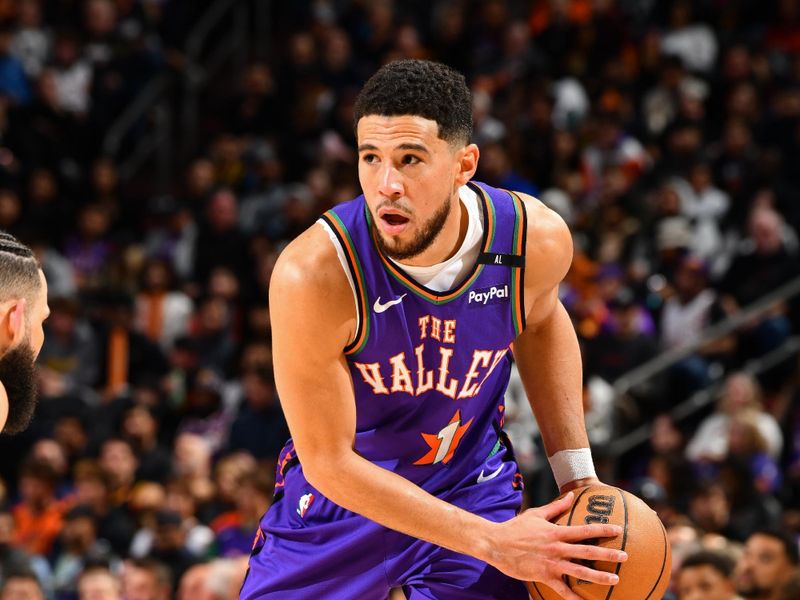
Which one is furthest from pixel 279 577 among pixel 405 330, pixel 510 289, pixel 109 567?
pixel 109 567

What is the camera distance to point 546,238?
168 inches

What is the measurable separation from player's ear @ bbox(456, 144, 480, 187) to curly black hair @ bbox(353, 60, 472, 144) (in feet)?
0.10

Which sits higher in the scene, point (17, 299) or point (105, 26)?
point (105, 26)

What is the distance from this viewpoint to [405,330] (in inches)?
160

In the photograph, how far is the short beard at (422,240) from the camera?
155 inches

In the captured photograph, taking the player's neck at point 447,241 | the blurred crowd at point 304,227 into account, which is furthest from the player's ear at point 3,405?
the blurred crowd at point 304,227

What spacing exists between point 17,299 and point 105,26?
9767 millimetres

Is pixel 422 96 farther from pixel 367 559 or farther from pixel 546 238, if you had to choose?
pixel 367 559

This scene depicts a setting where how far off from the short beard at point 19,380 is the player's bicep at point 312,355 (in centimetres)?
70

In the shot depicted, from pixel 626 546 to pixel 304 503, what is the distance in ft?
3.52

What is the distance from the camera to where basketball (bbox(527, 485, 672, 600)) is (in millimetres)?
3854

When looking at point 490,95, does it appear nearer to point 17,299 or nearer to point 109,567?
point 109,567

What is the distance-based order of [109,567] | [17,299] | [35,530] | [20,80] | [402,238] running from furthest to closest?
[20,80] < [35,530] < [109,567] < [402,238] < [17,299]

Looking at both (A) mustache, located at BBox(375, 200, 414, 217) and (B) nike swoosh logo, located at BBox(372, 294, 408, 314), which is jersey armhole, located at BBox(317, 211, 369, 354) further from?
(A) mustache, located at BBox(375, 200, 414, 217)
